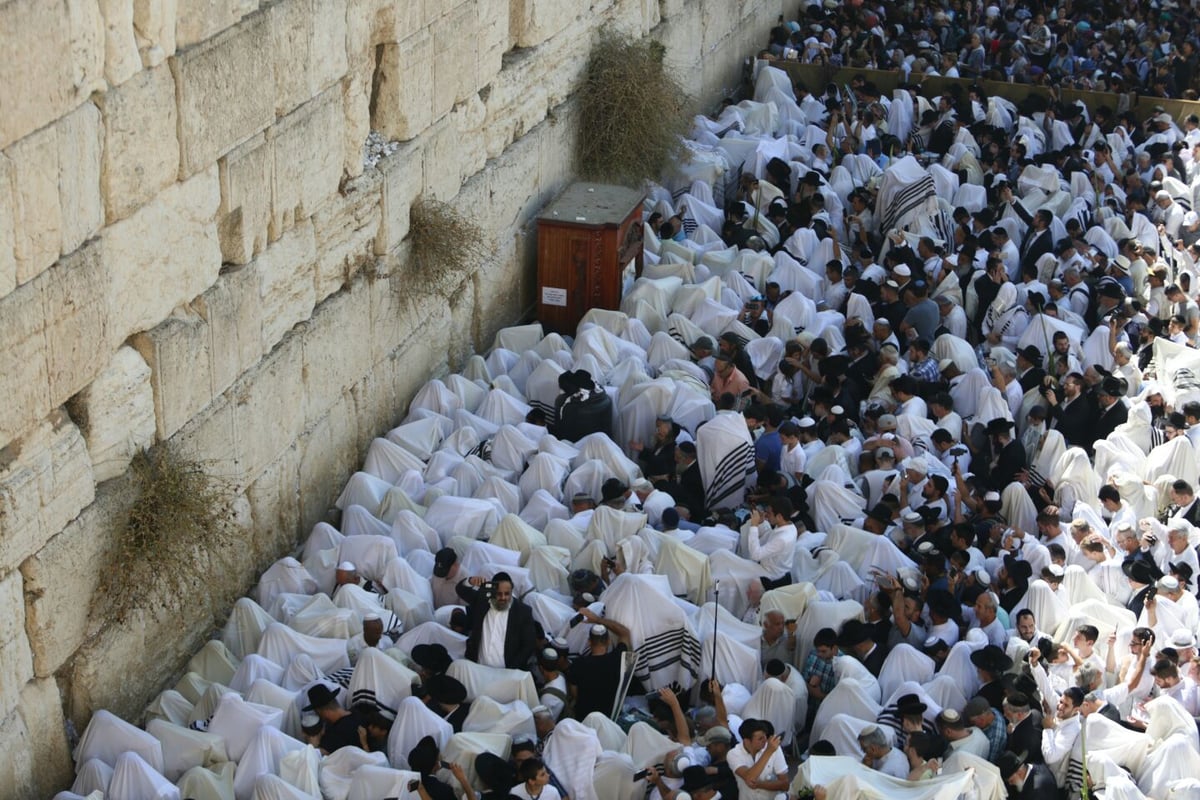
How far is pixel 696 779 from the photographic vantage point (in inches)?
319

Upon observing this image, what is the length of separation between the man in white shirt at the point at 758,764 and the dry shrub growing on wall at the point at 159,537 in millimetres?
2991

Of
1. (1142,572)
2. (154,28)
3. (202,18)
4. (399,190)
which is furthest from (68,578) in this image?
(1142,572)

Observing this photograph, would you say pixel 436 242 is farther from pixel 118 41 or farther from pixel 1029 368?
pixel 1029 368

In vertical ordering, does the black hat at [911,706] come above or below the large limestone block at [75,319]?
below

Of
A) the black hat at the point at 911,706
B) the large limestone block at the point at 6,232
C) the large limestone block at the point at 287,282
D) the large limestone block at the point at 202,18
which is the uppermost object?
the large limestone block at the point at 202,18

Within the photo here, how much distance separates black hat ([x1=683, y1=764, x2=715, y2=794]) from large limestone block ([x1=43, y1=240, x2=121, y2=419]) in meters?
3.51

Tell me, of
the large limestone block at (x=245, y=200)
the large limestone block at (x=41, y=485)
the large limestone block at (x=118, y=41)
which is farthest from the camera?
the large limestone block at (x=245, y=200)

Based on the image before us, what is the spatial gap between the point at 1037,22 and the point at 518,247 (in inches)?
419

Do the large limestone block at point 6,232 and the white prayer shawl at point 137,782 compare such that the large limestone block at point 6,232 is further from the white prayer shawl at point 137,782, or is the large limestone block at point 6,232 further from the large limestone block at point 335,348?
the large limestone block at point 335,348

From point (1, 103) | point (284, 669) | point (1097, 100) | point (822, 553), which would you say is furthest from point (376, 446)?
point (1097, 100)

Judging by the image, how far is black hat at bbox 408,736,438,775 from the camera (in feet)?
26.5

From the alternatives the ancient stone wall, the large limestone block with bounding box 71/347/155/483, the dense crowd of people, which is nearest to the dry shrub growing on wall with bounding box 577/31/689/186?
the dense crowd of people

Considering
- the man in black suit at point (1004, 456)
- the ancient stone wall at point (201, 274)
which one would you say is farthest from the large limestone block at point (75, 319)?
the man in black suit at point (1004, 456)

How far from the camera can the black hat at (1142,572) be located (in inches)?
385
